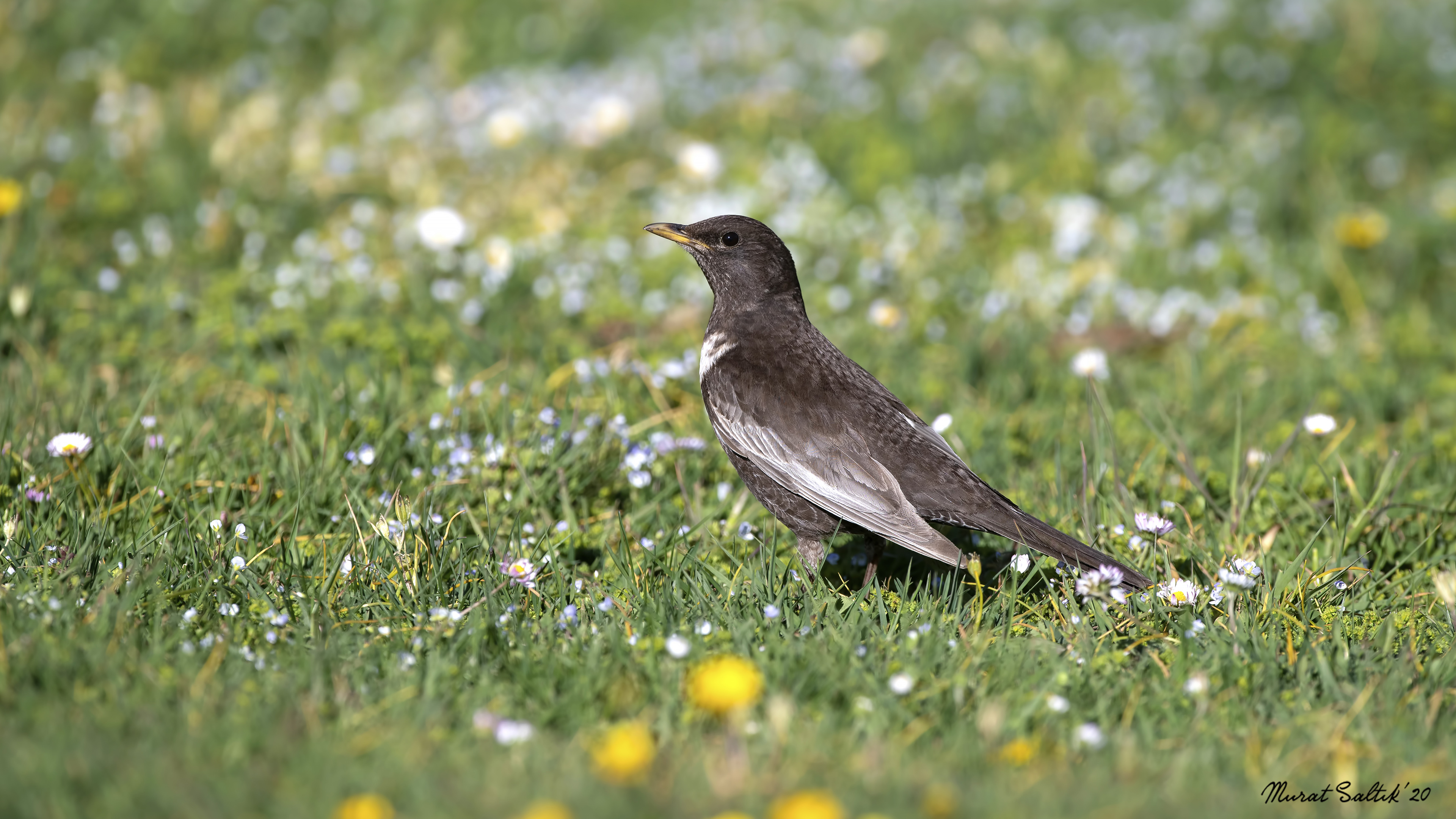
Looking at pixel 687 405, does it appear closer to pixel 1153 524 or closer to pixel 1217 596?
pixel 1153 524

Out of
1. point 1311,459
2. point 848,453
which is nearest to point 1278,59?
point 1311,459

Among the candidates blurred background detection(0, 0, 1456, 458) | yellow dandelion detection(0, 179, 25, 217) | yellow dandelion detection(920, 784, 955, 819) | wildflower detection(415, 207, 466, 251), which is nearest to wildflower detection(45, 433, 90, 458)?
blurred background detection(0, 0, 1456, 458)

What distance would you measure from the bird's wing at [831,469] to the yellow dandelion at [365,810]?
2033 mm

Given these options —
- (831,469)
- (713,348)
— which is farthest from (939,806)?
(713,348)

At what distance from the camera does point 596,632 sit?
3.78m

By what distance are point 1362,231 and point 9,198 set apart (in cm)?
790

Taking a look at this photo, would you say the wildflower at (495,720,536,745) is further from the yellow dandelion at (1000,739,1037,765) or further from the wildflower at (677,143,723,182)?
the wildflower at (677,143,723,182)

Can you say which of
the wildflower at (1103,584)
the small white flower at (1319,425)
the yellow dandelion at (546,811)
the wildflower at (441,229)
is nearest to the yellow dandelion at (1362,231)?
the small white flower at (1319,425)

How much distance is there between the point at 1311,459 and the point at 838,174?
4.55 metres

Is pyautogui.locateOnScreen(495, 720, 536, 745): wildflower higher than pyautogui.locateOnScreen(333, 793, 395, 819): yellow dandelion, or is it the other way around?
pyautogui.locateOnScreen(333, 793, 395, 819): yellow dandelion

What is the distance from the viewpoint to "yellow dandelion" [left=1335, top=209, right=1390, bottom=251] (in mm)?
7996

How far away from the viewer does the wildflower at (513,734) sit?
312 cm

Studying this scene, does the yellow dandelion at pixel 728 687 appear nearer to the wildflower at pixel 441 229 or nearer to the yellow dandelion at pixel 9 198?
the wildflower at pixel 441 229

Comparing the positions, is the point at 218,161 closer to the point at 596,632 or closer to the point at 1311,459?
the point at 596,632
